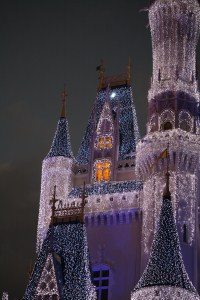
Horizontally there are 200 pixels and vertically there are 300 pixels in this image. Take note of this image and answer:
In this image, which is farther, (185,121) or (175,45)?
(175,45)

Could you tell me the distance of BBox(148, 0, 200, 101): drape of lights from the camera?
103ft

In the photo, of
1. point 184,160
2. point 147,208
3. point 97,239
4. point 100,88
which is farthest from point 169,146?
point 100,88

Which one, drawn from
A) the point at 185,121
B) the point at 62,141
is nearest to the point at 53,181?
the point at 62,141

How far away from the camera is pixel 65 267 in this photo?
84.9ft

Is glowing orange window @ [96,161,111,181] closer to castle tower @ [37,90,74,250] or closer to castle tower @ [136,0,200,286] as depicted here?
castle tower @ [37,90,74,250]

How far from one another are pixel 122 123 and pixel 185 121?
506 cm

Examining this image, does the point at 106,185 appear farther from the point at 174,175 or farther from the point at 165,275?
the point at 165,275

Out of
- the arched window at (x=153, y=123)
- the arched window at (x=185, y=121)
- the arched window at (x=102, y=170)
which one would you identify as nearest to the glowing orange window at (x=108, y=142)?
the arched window at (x=102, y=170)

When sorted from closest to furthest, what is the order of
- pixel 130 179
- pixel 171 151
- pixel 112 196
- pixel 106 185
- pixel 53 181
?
1. pixel 171 151
2. pixel 112 196
3. pixel 106 185
4. pixel 130 179
5. pixel 53 181

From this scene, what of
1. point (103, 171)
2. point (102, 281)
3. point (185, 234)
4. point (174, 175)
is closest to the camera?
point (185, 234)

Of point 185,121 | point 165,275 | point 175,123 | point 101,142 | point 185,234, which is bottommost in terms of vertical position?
point 165,275

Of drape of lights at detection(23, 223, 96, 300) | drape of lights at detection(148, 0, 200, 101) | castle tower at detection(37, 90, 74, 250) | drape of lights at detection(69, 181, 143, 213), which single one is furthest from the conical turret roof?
drape of lights at detection(23, 223, 96, 300)

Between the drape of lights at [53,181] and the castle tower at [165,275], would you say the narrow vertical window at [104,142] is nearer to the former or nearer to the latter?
the drape of lights at [53,181]

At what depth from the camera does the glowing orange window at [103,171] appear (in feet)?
109
